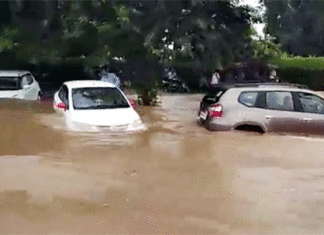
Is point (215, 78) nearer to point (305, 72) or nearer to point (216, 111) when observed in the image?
point (305, 72)

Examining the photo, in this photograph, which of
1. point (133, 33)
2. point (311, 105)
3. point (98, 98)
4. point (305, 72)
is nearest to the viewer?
point (311, 105)

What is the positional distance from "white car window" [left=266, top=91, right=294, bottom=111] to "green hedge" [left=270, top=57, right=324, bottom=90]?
20.3 m

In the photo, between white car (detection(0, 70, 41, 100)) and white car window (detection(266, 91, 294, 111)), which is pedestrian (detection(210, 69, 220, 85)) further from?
white car window (detection(266, 91, 294, 111))

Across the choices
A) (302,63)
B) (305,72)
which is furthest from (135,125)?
(302,63)

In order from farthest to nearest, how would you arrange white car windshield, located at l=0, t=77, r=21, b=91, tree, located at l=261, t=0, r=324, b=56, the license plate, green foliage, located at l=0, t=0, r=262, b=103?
tree, located at l=261, t=0, r=324, b=56, green foliage, located at l=0, t=0, r=262, b=103, white car windshield, located at l=0, t=77, r=21, b=91, the license plate

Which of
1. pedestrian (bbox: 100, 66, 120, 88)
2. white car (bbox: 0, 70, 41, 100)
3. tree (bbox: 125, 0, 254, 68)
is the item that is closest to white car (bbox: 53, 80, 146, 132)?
white car (bbox: 0, 70, 41, 100)

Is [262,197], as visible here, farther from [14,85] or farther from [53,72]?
[53,72]

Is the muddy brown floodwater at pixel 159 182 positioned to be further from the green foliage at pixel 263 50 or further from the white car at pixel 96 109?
the green foliage at pixel 263 50

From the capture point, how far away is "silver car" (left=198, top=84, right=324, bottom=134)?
10383 mm

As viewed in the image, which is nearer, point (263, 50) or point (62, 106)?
point (62, 106)

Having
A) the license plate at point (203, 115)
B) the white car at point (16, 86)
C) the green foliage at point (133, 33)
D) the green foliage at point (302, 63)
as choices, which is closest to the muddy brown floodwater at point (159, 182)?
the license plate at point (203, 115)

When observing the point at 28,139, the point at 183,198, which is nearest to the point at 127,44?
the point at 28,139

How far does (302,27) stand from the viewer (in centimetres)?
4919

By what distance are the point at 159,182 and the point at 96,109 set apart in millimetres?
3787
